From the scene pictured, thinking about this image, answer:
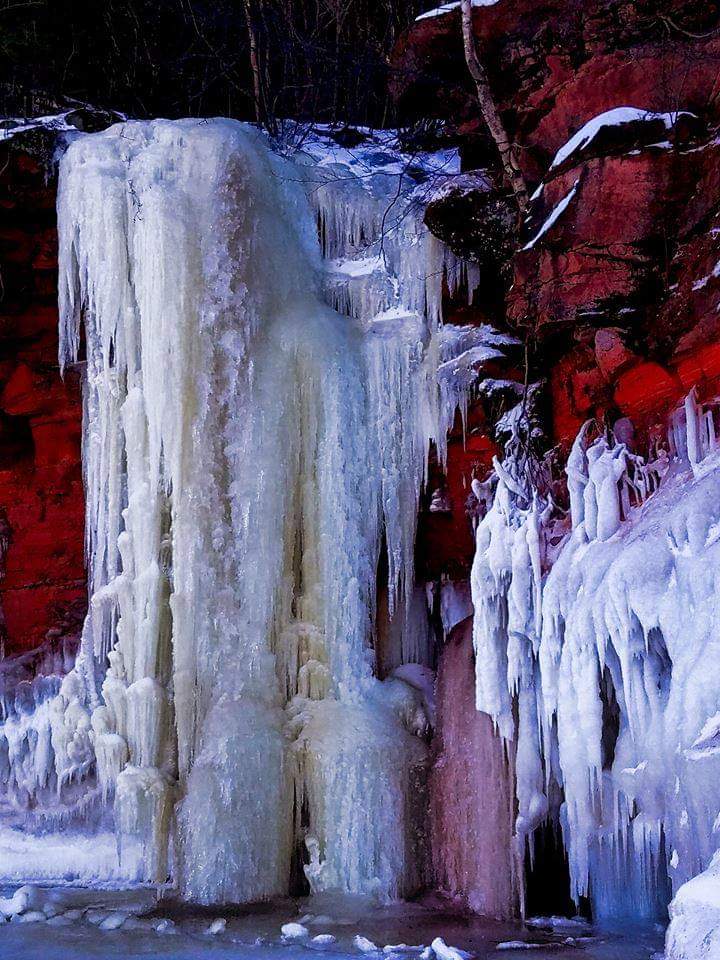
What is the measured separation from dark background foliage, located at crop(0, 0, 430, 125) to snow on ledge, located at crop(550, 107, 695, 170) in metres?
4.49

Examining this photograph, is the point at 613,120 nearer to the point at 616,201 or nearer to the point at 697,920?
the point at 616,201

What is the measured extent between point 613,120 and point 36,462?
5.79m

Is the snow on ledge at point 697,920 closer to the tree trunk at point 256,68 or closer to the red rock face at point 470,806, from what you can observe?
the red rock face at point 470,806

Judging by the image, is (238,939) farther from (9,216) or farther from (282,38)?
(282,38)

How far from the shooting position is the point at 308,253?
7.69 meters

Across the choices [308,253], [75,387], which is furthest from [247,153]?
[75,387]

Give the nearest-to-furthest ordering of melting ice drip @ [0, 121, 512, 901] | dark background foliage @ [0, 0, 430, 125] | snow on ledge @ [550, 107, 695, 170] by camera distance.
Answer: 1. snow on ledge @ [550, 107, 695, 170]
2. melting ice drip @ [0, 121, 512, 901]
3. dark background foliage @ [0, 0, 430, 125]

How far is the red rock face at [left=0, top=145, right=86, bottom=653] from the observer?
8.34m

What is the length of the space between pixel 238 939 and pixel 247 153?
17.9ft

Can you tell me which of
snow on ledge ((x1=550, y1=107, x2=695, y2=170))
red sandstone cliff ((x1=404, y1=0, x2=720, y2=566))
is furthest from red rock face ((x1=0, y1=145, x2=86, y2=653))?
snow on ledge ((x1=550, y1=107, x2=695, y2=170))

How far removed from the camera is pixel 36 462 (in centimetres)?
895

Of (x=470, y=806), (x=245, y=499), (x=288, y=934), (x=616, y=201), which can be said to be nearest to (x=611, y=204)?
(x=616, y=201)

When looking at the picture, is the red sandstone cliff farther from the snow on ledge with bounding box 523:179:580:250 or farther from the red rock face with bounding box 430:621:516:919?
the red rock face with bounding box 430:621:516:919

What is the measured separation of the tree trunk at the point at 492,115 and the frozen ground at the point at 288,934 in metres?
4.60
